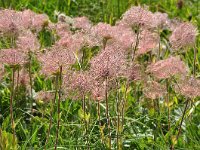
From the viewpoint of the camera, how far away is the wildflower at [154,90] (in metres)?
2.68

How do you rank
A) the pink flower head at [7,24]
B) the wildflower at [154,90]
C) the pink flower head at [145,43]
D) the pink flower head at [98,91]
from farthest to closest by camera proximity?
the pink flower head at [145,43], the wildflower at [154,90], the pink flower head at [7,24], the pink flower head at [98,91]

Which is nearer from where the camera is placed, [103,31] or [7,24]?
[7,24]

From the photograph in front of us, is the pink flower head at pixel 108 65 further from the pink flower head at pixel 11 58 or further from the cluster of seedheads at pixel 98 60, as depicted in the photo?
the pink flower head at pixel 11 58

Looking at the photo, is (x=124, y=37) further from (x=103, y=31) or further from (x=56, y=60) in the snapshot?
(x=56, y=60)

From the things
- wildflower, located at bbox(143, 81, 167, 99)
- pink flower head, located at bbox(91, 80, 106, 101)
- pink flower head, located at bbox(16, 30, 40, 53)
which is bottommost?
wildflower, located at bbox(143, 81, 167, 99)

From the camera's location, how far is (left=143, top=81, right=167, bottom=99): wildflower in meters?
2.68

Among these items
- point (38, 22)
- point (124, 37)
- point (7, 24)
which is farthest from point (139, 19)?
point (38, 22)

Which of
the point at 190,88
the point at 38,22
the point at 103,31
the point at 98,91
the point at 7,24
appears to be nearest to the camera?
the point at 98,91

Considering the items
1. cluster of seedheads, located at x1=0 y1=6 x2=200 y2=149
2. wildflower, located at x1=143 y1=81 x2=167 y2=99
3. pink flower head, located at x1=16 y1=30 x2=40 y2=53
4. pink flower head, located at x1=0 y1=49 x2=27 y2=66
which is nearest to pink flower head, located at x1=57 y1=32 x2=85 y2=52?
cluster of seedheads, located at x1=0 y1=6 x2=200 y2=149

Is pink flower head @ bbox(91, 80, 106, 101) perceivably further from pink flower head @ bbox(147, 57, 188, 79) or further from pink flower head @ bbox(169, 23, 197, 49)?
pink flower head @ bbox(169, 23, 197, 49)

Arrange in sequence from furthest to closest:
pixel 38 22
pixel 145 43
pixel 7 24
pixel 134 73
Result: pixel 38 22
pixel 145 43
pixel 134 73
pixel 7 24

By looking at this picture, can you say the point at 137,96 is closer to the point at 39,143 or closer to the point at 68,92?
the point at 39,143

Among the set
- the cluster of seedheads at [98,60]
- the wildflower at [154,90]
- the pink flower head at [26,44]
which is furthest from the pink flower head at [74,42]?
the wildflower at [154,90]

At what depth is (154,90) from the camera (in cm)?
270
